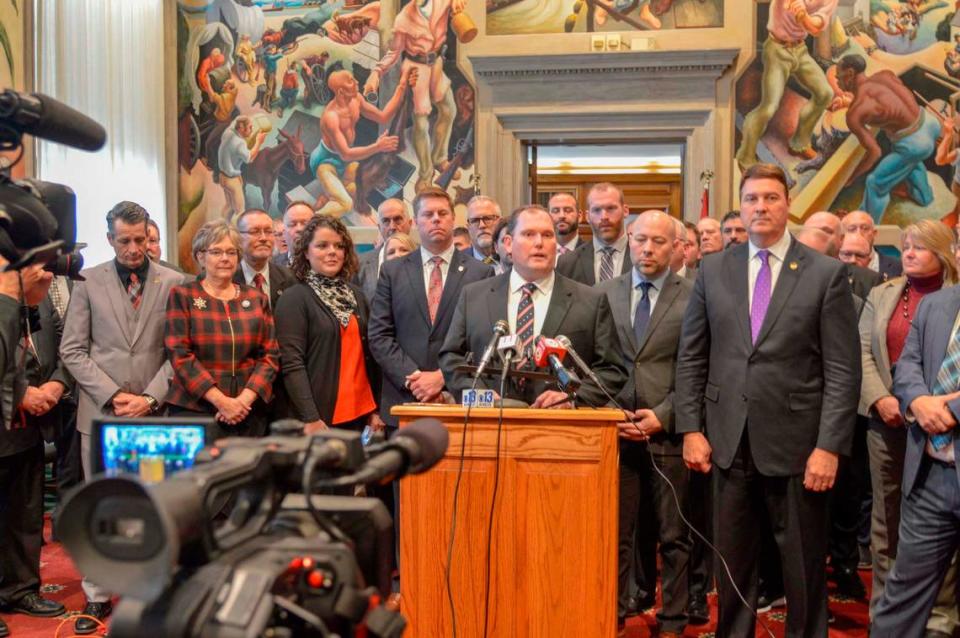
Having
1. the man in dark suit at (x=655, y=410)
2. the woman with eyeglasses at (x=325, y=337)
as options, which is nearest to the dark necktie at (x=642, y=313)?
the man in dark suit at (x=655, y=410)

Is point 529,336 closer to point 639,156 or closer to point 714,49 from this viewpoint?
point 714,49

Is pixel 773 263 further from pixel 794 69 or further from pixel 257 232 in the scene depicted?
pixel 794 69

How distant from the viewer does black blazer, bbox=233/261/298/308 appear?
16.4ft

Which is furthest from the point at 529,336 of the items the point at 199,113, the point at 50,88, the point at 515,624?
the point at 199,113

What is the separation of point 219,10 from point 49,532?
6251mm

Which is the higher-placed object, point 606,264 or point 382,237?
point 382,237

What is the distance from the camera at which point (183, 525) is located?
1.09m

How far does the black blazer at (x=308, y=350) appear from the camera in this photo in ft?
14.7

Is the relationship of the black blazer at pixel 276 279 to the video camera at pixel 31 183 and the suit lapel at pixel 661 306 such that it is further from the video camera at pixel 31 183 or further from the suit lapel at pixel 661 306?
the video camera at pixel 31 183

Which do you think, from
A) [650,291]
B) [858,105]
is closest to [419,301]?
[650,291]

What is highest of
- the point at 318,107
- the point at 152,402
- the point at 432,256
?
the point at 318,107

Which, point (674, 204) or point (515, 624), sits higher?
point (674, 204)

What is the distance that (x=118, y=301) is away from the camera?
171 inches

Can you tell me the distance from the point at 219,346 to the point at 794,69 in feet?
22.4
